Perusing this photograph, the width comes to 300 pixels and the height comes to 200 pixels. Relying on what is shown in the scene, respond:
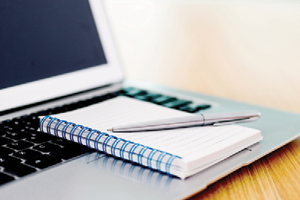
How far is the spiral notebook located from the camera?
442 millimetres

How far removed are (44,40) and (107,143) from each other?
1.20 ft

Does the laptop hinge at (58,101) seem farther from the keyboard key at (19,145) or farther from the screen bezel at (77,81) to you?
the keyboard key at (19,145)

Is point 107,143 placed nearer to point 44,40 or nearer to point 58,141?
point 58,141

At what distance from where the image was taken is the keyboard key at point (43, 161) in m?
0.48

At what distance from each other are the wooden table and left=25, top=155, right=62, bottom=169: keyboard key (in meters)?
0.20

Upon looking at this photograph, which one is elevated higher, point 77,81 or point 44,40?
point 44,40

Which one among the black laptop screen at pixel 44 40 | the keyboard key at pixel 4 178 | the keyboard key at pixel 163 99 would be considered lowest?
the keyboard key at pixel 163 99

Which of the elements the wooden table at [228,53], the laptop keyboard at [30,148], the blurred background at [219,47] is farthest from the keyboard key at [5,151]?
the blurred background at [219,47]

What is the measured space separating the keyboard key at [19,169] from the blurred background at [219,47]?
57 centimetres

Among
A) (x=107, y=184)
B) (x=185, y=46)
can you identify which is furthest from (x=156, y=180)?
(x=185, y=46)

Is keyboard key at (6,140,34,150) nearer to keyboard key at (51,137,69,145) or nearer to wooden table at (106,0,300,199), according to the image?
keyboard key at (51,137,69,145)

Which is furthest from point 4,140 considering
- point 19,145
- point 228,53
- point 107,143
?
point 228,53

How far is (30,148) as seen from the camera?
0.53 metres

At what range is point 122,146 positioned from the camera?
48cm
